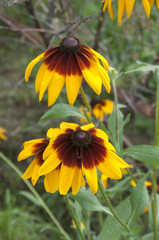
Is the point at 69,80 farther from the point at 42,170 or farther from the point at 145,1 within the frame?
the point at 145,1

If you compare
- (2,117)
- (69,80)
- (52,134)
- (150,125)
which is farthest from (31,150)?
(2,117)

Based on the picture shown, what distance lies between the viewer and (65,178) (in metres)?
0.91

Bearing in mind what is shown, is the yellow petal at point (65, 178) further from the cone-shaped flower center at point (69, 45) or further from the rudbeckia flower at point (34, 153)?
the cone-shaped flower center at point (69, 45)

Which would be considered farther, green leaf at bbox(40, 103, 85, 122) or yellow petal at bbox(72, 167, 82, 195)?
green leaf at bbox(40, 103, 85, 122)

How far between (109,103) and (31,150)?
1.33m

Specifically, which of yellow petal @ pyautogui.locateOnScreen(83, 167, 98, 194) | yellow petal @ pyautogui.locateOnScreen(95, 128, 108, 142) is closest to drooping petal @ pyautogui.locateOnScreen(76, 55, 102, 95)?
yellow petal @ pyautogui.locateOnScreen(95, 128, 108, 142)

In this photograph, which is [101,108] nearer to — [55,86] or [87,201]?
[87,201]

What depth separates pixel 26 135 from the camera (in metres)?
2.83

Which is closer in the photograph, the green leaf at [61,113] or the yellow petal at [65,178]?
the yellow petal at [65,178]

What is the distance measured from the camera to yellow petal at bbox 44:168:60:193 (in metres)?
0.95

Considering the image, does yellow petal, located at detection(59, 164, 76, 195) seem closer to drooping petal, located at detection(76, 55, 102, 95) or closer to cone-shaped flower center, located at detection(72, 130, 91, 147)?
cone-shaped flower center, located at detection(72, 130, 91, 147)

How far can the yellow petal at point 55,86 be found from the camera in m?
0.95

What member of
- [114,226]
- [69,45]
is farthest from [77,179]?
[114,226]

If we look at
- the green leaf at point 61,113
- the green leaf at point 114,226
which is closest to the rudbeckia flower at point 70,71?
the green leaf at point 61,113
